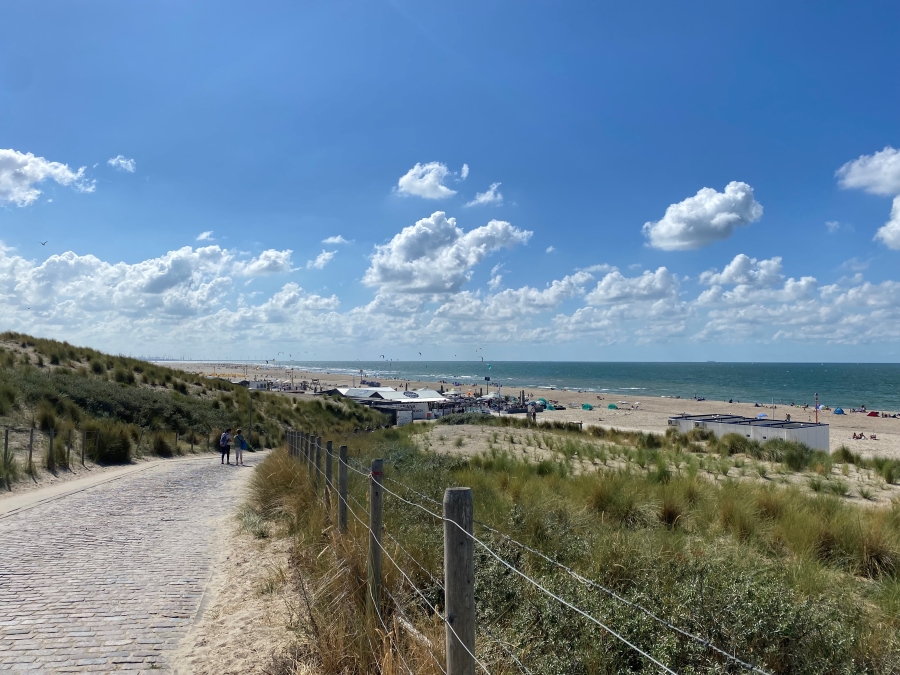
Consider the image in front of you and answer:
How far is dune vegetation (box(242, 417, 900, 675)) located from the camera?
11.9 feet

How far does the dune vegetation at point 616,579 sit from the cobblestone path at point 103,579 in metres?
1.19

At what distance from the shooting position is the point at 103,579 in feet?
22.6

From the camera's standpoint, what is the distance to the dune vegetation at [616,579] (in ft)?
11.9

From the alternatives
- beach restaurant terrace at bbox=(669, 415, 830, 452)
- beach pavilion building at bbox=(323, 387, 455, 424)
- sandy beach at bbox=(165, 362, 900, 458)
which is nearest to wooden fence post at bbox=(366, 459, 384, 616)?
beach restaurant terrace at bbox=(669, 415, 830, 452)

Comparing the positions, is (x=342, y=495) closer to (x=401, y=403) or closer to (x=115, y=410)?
(x=115, y=410)

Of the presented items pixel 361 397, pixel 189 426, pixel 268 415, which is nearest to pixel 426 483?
pixel 189 426

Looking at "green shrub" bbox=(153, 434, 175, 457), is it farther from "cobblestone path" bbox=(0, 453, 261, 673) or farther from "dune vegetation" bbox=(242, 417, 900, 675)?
"dune vegetation" bbox=(242, 417, 900, 675)

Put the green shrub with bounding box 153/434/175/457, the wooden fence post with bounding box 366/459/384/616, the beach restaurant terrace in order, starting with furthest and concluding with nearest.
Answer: the beach restaurant terrace, the green shrub with bounding box 153/434/175/457, the wooden fence post with bounding box 366/459/384/616

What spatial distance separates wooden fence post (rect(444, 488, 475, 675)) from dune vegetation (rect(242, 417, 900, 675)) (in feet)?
1.47

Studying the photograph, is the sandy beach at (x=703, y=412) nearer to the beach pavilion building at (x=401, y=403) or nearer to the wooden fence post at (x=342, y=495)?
the beach pavilion building at (x=401, y=403)

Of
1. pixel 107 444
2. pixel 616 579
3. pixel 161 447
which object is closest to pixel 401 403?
pixel 161 447

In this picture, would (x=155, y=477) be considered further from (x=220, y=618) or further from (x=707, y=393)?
(x=707, y=393)

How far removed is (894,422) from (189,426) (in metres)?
59.0

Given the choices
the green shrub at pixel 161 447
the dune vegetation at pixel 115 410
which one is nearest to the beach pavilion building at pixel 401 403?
the dune vegetation at pixel 115 410
